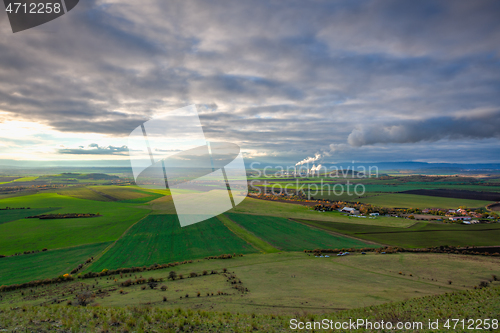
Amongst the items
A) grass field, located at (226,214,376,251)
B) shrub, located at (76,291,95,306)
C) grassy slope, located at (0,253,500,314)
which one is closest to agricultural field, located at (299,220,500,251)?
grass field, located at (226,214,376,251)

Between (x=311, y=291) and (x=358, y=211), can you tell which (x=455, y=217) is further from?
(x=311, y=291)

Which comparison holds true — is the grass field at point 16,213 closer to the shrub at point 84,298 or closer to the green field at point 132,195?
the green field at point 132,195

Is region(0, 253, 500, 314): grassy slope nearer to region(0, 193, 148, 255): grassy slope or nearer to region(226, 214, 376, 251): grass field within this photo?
region(226, 214, 376, 251): grass field

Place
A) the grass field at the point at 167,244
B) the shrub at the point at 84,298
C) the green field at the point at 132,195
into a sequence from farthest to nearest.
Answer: the green field at the point at 132,195 < the grass field at the point at 167,244 < the shrub at the point at 84,298

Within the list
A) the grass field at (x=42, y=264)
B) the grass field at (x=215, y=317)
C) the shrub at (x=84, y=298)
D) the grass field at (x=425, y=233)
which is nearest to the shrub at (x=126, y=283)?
the shrub at (x=84, y=298)

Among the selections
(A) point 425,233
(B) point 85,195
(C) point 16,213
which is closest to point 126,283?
(A) point 425,233

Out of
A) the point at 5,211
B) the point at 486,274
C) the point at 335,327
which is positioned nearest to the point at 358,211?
the point at 486,274
